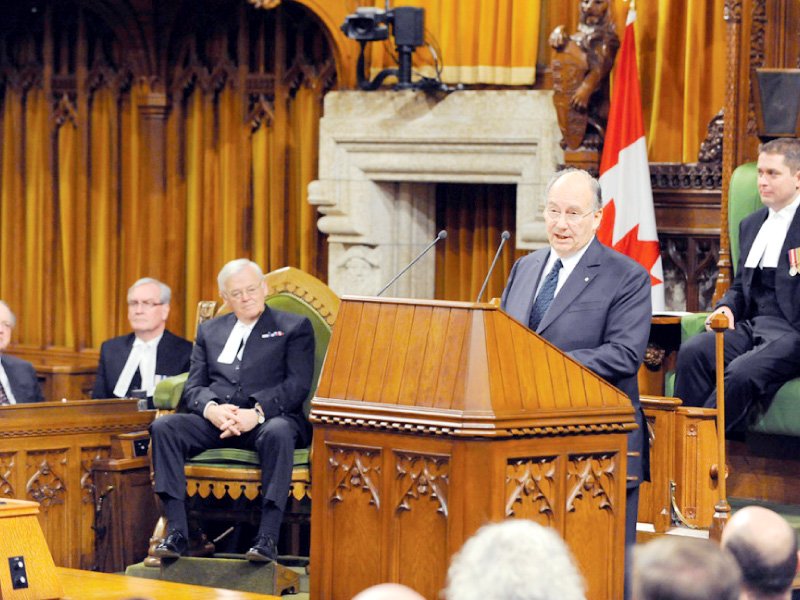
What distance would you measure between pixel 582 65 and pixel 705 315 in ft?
5.01

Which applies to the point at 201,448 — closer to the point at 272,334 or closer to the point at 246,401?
the point at 246,401

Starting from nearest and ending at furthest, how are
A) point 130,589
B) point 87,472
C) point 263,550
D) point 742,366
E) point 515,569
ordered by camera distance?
point 515,569, point 130,589, point 742,366, point 263,550, point 87,472

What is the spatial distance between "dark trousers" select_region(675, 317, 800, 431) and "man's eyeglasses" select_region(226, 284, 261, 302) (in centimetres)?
178

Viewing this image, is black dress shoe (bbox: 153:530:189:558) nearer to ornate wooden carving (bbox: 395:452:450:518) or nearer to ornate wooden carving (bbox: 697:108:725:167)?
ornate wooden carving (bbox: 395:452:450:518)

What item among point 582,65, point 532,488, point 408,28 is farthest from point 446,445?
point 408,28

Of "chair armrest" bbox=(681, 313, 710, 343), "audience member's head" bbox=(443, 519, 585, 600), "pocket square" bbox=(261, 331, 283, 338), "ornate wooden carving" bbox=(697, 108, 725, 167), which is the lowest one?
"audience member's head" bbox=(443, 519, 585, 600)

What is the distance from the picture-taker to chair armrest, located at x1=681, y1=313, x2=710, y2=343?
20.5ft

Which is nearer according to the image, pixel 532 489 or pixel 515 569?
pixel 515 569

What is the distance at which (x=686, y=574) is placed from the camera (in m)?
2.25

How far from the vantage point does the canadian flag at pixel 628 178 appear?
7.16 metres

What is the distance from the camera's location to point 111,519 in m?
6.73

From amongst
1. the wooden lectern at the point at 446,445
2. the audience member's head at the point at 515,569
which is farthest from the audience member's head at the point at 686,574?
the wooden lectern at the point at 446,445

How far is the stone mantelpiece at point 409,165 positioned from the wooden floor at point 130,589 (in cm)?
268

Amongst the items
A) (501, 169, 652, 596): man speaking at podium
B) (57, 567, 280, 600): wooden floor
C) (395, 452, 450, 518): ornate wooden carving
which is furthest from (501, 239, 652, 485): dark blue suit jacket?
(57, 567, 280, 600): wooden floor
